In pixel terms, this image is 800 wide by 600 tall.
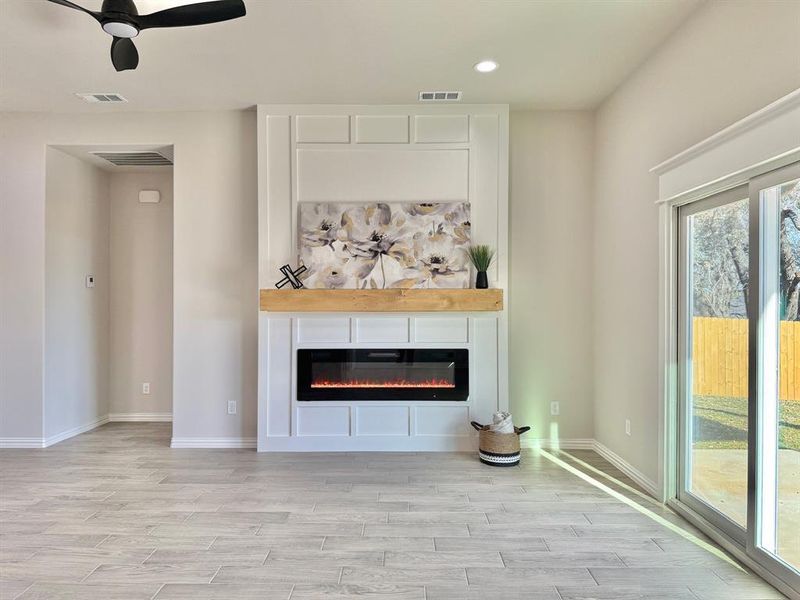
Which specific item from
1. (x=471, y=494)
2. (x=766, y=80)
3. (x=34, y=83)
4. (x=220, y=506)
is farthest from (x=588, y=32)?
(x=34, y=83)

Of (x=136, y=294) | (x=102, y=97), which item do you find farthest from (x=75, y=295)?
(x=102, y=97)

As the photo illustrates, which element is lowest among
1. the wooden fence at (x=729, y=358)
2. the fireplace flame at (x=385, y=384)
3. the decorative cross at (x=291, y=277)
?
the fireplace flame at (x=385, y=384)

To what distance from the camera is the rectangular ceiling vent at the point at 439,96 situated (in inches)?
152

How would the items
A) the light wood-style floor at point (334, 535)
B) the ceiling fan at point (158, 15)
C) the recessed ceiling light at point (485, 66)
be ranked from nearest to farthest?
the light wood-style floor at point (334, 535) → the ceiling fan at point (158, 15) → the recessed ceiling light at point (485, 66)

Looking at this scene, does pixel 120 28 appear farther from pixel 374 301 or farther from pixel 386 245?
pixel 374 301

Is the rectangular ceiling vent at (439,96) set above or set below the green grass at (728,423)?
above

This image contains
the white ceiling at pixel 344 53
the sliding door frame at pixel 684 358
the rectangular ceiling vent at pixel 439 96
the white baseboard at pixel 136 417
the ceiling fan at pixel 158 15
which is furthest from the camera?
the white baseboard at pixel 136 417

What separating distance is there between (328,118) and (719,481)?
3882 millimetres

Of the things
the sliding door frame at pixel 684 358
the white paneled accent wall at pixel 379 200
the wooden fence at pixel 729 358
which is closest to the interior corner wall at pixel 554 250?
the white paneled accent wall at pixel 379 200

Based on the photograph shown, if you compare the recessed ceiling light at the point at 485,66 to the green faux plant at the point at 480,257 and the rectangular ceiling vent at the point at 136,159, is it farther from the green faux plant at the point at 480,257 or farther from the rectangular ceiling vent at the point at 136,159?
the rectangular ceiling vent at the point at 136,159

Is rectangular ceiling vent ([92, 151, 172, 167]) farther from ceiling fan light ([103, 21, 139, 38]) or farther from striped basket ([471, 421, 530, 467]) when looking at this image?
striped basket ([471, 421, 530, 467])

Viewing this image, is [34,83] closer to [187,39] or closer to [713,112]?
[187,39]

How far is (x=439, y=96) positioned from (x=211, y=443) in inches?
144

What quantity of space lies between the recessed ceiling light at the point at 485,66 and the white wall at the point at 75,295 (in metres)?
3.90
